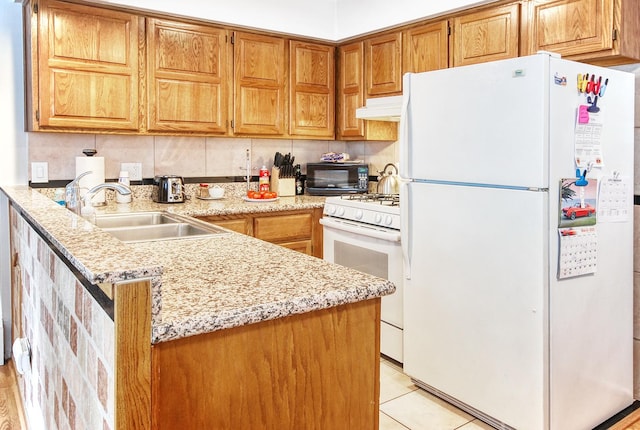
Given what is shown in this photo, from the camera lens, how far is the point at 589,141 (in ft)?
7.05

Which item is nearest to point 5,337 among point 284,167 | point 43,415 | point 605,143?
point 43,415

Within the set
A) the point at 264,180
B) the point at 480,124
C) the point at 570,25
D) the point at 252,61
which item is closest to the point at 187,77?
the point at 252,61

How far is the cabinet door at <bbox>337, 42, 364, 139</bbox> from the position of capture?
3785 mm

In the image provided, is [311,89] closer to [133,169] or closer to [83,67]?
[133,169]

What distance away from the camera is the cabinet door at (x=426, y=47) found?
315 centimetres

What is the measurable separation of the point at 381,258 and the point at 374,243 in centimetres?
10

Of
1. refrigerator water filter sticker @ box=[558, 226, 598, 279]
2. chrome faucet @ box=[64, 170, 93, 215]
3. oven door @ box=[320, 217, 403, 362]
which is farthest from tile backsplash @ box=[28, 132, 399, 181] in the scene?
refrigerator water filter sticker @ box=[558, 226, 598, 279]

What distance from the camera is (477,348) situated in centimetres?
230

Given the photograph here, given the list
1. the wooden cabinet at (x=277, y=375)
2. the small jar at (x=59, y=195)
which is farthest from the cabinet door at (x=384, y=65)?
the wooden cabinet at (x=277, y=375)

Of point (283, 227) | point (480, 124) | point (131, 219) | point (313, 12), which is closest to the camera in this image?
point (480, 124)

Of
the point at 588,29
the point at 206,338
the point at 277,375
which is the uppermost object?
the point at 588,29

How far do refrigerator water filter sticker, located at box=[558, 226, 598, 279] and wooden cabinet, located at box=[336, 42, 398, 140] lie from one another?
1.96m

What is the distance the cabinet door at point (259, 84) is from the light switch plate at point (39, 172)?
3.87ft

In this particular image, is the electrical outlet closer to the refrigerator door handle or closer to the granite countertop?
the granite countertop
